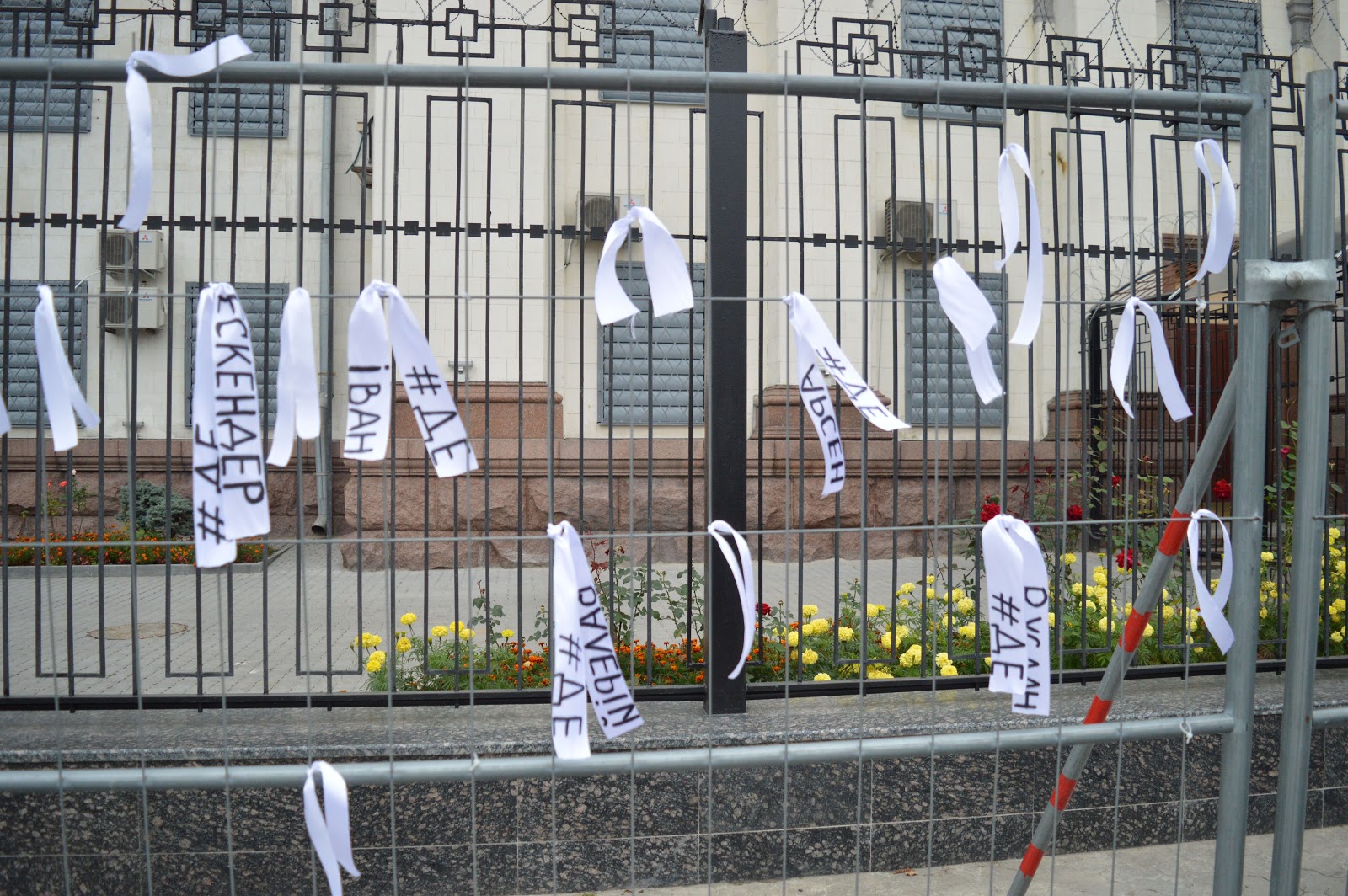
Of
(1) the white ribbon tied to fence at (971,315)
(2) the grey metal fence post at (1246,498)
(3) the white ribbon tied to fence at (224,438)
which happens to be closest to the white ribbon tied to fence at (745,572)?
(1) the white ribbon tied to fence at (971,315)

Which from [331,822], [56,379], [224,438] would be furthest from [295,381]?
[331,822]

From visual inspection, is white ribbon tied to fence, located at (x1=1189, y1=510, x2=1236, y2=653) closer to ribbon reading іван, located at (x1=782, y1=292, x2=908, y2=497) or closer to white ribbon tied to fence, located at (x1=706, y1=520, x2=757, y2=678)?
ribbon reading іван, located at (x1=782, y1=292, x2=908, y2=497)

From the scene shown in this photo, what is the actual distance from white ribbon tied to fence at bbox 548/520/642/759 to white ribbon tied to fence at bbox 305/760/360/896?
16.7 inches

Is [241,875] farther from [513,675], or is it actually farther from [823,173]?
[823,173]

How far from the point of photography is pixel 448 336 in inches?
404

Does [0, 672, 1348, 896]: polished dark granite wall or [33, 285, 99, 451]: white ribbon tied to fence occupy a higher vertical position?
[33, 285, 99, 451]: white ribbon tied to fence

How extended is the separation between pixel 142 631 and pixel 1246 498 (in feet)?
23.8

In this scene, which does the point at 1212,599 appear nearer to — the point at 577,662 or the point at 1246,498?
the point at 1246,498

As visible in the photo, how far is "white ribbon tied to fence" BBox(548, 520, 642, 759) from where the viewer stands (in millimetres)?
2043

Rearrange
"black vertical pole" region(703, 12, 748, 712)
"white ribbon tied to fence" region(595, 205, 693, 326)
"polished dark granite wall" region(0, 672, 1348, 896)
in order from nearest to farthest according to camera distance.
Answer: "white ribbon tied to fence" region(595, 205, 693, 326)
"polished dark granite wall" region(0, 672, 1348, 896)
"black vertical pole" region(703, 12, 748, 712)

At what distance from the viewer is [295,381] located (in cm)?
204

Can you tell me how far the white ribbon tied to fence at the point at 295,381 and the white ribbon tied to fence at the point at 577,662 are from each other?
1.72 ft

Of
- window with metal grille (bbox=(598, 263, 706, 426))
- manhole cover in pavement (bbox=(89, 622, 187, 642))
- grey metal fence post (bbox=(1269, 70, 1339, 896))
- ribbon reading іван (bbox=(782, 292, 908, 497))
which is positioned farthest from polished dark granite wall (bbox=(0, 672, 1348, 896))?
window with metal grille (bbox=(598, 263, 706, 426))

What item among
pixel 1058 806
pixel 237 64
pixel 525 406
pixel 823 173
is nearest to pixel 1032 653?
pixel 1058 806
